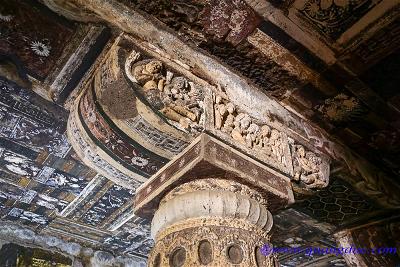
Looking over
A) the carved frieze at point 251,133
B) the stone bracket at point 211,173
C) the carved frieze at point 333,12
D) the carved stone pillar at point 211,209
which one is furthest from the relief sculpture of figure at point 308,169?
the carved frieze at point 333,12

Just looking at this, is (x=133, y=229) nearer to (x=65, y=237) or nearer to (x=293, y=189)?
(x=65, y=237)

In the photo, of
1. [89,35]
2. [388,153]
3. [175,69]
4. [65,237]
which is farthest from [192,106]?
[65,237]

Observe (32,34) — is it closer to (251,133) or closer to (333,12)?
(251,133)

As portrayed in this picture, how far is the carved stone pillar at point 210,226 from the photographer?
155 cm

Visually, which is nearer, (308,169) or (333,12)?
(333,12)

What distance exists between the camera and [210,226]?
1617 millimetres

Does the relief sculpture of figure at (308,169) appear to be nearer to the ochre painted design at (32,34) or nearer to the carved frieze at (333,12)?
the carved frieze at (333,12)

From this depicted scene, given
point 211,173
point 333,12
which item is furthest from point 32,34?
point 333,12

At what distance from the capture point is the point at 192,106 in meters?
1.82

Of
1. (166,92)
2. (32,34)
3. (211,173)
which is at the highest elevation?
(32,34)

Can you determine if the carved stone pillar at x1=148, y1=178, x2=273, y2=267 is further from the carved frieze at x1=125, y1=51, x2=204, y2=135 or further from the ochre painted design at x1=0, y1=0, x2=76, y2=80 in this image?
the ochre painted design at x1=0, y1=0, x2=76, y2=80

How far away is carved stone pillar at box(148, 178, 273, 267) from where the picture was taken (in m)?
1.55

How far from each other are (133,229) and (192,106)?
3003mm

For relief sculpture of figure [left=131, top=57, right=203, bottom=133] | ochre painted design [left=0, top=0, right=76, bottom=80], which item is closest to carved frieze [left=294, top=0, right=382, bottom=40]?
relief sculpture of figure [left=131, top=57, right=203, bottom=133]
